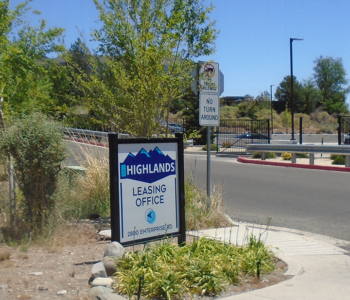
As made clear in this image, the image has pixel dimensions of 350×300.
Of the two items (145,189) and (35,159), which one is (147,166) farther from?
(35,159)

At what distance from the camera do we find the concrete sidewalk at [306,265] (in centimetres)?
519

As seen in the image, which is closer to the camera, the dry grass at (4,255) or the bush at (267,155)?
the dry grass at (4,255)

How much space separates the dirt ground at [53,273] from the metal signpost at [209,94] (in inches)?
124

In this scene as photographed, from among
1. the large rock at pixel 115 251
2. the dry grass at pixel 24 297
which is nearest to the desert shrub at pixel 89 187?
the large rock at pixel 115 251

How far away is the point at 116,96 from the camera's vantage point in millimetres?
8102

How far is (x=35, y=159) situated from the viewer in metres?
6.73

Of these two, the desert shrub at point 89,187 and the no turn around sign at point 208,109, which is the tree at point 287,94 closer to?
the desert shrub at point 89,187

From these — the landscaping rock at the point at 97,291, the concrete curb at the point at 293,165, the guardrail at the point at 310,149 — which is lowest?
the landscaping rock at the point at 97,291

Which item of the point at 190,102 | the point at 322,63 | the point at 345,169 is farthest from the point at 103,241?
the point at 322,63

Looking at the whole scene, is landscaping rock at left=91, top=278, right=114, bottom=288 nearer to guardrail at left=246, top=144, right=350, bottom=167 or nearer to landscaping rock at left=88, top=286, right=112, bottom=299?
landscaping rock at left=88, top=286, right=112, bottom=299

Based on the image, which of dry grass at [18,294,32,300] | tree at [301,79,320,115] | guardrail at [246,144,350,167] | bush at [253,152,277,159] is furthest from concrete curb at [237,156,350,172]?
tree at [301,79,320,115]

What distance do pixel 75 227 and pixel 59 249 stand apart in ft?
3.28

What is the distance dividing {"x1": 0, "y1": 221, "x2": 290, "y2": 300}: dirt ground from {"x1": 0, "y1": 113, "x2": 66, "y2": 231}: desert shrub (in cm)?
63

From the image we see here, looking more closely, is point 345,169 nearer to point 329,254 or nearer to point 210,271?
point 329,254
